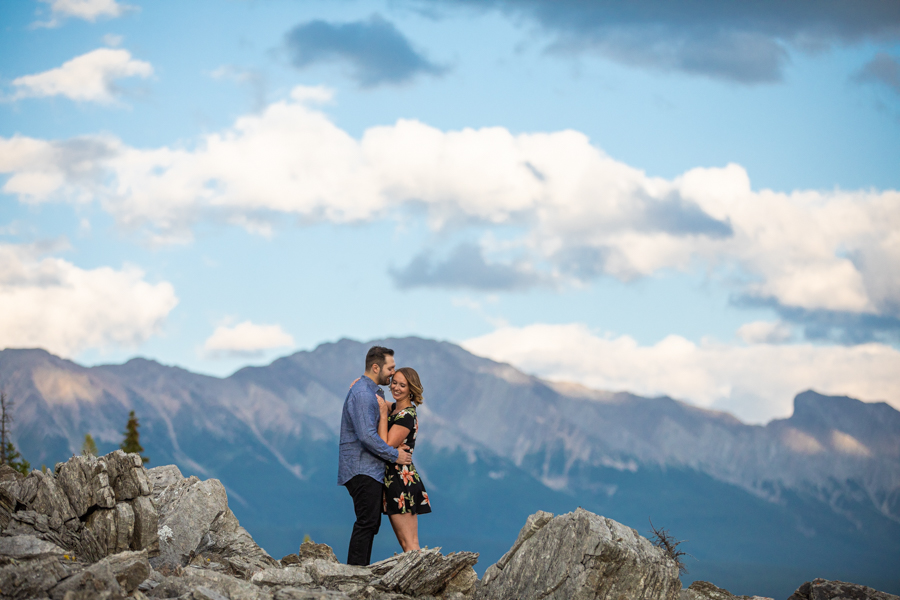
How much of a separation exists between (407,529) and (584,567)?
355cm

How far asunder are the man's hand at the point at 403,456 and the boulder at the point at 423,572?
1702mm

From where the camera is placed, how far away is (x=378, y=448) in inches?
636

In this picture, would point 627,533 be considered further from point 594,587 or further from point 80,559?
point 80,559

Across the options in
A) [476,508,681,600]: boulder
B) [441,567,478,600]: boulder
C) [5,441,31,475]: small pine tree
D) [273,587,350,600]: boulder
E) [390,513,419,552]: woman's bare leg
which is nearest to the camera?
[273,587,350,600]: boulder

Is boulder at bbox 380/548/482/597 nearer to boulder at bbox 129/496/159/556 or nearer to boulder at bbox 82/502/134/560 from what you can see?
boulder at bbox 129/496/159/556

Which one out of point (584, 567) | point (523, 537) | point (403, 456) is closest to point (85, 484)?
point (403, 456)

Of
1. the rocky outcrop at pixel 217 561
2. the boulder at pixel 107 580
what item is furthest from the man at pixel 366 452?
the boulder at pixel 107 580

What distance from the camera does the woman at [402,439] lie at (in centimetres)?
1658

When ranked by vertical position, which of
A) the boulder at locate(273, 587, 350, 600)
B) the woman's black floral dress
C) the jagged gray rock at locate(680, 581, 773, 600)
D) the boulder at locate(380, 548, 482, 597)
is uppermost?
the woman's black floral dress

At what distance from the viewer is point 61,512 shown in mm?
17609

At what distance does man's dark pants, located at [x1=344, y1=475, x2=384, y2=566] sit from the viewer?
16.4 m

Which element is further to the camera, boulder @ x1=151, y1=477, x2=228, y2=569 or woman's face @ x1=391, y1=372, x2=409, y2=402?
boulder @ x1=151, y1=477, x2=228, y2=569

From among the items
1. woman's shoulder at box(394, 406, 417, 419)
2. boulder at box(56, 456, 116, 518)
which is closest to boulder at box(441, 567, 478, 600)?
woman's shoulder at box(394, 406, 417, 419)

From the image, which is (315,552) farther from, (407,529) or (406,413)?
(406,413)
